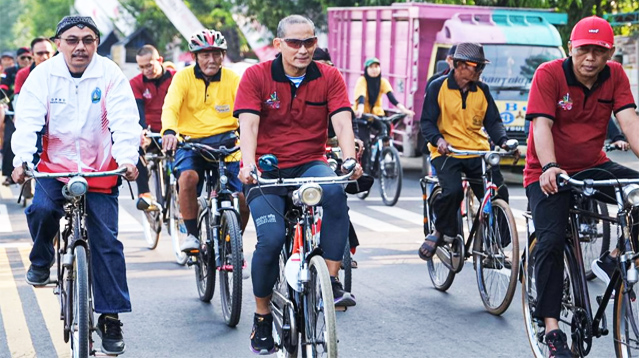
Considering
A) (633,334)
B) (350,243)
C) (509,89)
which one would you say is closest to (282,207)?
(633,334)

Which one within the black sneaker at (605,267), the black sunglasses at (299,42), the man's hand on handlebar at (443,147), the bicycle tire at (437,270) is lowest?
the bicycle tire at (437,270)

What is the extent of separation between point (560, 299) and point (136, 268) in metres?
4.78

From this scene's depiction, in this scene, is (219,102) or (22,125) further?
(219,102)

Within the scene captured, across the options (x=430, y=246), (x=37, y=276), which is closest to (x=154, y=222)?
(x=430, y=246)

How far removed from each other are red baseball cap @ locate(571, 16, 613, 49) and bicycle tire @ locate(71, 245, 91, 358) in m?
2.82

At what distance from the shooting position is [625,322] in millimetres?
5500

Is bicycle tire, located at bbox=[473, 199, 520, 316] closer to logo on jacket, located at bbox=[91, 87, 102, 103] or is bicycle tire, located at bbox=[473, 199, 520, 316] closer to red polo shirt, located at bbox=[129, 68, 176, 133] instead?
logo on jacket, located at bbox=[91, 87, 102, 103]

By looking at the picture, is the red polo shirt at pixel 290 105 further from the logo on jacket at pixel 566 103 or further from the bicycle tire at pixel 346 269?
the bicycle tire at pixel 346 269

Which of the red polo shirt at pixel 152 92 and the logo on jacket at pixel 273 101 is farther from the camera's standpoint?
the red polo shirt at pixel 152 92

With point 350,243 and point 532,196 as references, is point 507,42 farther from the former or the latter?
point 532,196

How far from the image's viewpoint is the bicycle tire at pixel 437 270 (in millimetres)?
8672

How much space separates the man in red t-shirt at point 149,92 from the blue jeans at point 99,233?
14.4 ft

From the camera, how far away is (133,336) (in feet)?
23.8

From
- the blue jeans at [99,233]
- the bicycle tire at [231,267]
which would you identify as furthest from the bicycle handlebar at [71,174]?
the bicycle tire at [231,267]
